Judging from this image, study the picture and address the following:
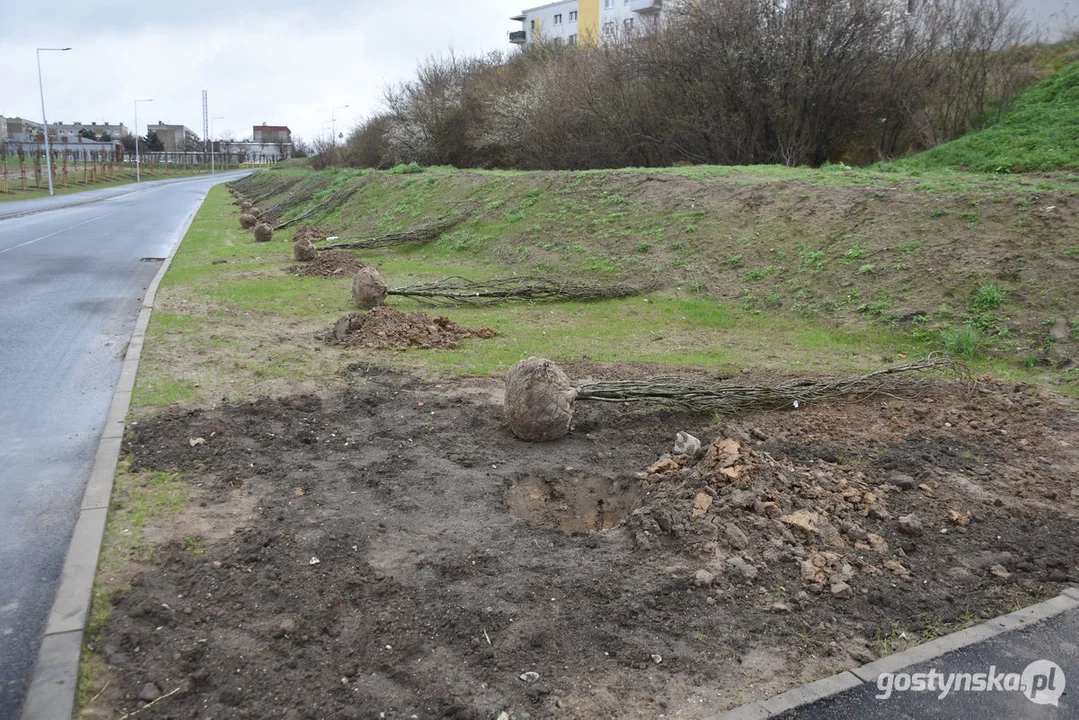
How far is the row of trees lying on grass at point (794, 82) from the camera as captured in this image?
A: 19.9m

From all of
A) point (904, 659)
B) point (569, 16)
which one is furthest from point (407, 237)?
point (569, 16)

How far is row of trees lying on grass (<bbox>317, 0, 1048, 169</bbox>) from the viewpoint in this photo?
19859 millimetres

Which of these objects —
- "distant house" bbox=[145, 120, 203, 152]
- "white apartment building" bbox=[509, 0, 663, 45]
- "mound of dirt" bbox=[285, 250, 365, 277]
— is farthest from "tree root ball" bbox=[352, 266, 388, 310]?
"distant house" bbox=[145, 120, 203, 152]

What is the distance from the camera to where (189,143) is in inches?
5281

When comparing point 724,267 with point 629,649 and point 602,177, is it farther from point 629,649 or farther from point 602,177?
point 629,649

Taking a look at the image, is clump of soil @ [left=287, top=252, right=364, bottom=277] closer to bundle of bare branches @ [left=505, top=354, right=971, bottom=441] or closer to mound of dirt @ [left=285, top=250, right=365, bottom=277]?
mound of dirt @ [left=285, top=250, right=365, bottom=277]

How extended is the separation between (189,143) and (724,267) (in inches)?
5627

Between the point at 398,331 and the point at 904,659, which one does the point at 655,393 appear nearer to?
the point at 904,659

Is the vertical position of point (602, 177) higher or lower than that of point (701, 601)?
higher

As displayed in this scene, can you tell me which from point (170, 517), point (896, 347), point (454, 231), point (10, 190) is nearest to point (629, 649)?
point (170, 517)

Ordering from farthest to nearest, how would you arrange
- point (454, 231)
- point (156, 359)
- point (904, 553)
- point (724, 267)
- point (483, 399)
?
1. point (454, 231)
2. point (724, 267)
3. point (156, 359)
4. point (483, 399)
5. point (904, 553)

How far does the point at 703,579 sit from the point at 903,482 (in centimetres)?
223

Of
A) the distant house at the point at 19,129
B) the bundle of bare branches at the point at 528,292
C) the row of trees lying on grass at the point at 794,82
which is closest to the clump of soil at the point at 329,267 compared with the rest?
the bundle of bare branches at the point at 528,292

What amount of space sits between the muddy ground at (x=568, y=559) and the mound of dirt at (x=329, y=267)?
981 centimetres
